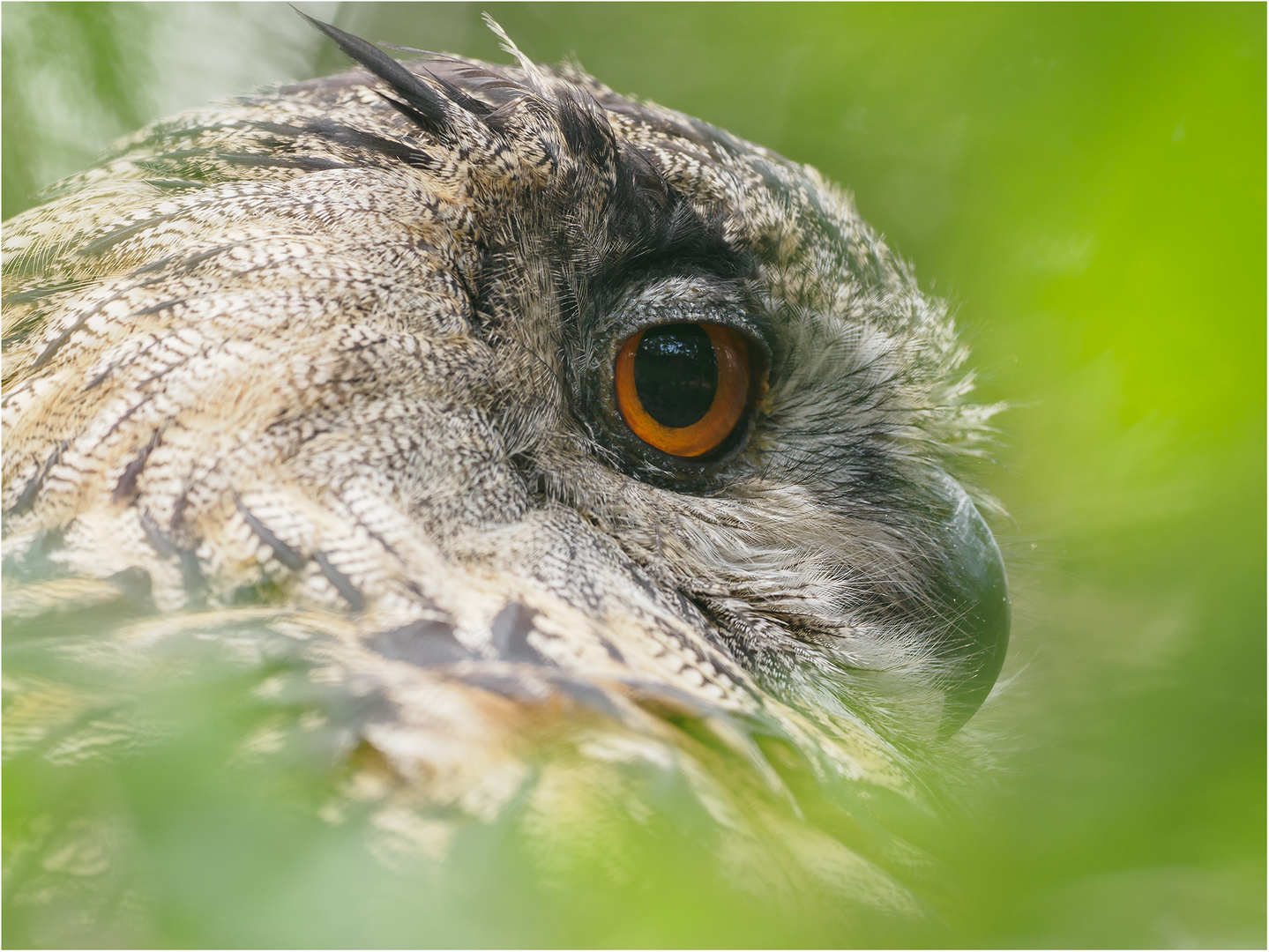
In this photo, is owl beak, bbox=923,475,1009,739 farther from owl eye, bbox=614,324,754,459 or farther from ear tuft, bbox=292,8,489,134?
ear tuft, bbox=292,8,489,134

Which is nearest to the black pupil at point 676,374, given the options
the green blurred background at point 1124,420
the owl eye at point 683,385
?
the owl eye at point 683,385

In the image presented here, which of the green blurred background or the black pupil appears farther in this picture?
the black pupil

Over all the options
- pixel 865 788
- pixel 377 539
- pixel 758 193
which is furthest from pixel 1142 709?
pixel 758 193

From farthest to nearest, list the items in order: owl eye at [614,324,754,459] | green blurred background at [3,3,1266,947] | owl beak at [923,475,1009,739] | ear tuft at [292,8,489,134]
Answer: owl beak at [923,475,1009,739]
owl eye at [614,324,754,459]
ear tuft at [292,8,489,134]
green blurred background at [3,3,1266,947]

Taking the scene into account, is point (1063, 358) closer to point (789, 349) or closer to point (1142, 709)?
point (1142, 709)

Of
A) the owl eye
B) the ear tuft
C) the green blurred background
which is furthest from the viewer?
the owl eye

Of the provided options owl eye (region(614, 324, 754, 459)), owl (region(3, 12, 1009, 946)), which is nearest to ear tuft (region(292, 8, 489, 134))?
owl (region(3, 12, 1009, 946))

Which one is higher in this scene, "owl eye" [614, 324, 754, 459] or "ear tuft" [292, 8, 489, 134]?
"ear tuft" [292, 8, 489, 134]
